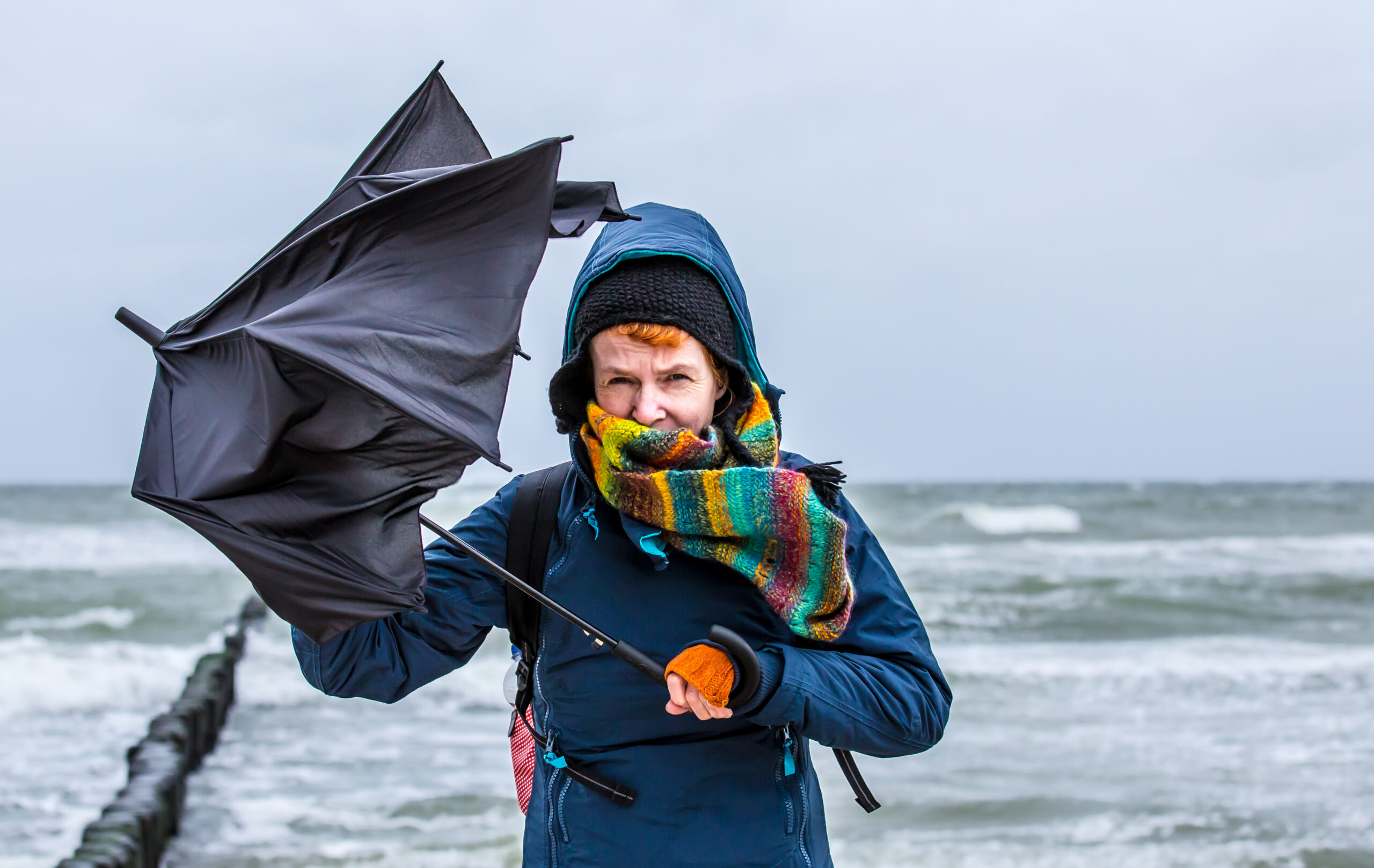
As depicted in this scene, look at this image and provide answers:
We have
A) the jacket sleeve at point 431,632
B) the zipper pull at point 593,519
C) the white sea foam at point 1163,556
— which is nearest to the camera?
the jacket sleeve at point 431,632

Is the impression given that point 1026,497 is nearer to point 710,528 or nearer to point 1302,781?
point 1302,781

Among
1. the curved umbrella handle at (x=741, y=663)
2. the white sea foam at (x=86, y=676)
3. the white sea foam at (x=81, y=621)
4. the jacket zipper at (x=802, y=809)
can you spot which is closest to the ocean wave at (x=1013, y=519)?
the white sea foam at (x=81, y=621)

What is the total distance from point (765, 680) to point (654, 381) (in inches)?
20.1

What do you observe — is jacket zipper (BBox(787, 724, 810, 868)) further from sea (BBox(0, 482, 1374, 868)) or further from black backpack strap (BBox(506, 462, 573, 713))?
sea (BBox(0, 482, 1374, 868))

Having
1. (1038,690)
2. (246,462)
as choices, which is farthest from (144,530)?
(246,462)

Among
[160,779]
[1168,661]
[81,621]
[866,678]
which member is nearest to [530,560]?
[866,678]

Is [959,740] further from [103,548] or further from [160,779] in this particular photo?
[103,548]

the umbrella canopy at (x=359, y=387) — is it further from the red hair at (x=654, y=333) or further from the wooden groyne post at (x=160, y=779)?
the wooden groyne post at (x=160, y=779)

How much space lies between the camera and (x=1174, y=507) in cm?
3478

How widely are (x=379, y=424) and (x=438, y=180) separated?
37cm

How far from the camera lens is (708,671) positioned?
1.74 meters

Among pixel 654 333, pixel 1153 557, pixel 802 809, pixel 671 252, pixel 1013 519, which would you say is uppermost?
pixel 1013 519

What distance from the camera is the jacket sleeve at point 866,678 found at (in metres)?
1.81

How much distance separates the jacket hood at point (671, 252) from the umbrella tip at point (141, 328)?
2.13 ft
